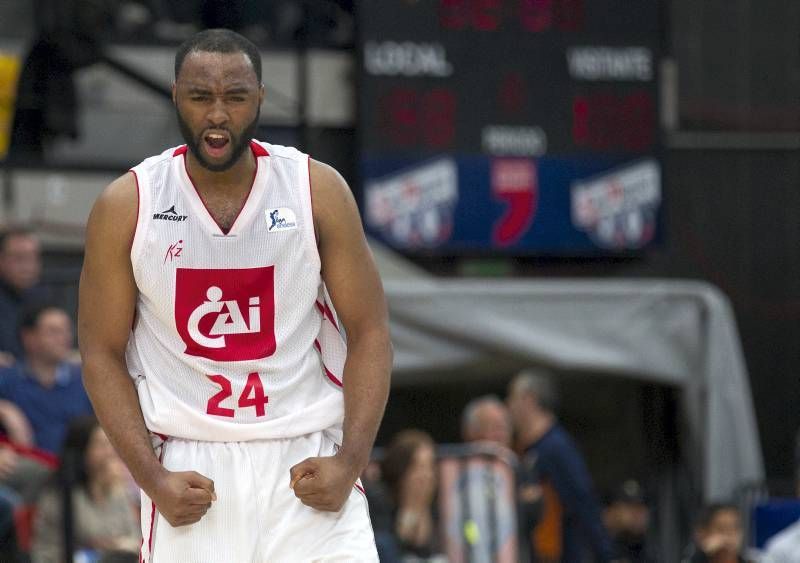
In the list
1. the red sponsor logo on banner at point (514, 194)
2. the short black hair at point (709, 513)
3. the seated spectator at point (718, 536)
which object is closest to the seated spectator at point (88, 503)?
the seated spectator at point (718, 536)

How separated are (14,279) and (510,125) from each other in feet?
17.2

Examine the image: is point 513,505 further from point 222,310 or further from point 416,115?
point 222,310

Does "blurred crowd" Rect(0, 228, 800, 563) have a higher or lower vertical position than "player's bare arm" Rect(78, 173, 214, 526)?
lower

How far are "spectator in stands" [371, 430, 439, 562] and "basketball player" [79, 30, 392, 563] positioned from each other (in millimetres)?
4462

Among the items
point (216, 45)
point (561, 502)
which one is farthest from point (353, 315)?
point (561, 502)

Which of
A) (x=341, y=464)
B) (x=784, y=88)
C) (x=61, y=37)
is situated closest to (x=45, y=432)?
(x=61, y=37)

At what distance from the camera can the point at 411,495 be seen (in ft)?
27.2

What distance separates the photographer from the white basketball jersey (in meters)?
3.63

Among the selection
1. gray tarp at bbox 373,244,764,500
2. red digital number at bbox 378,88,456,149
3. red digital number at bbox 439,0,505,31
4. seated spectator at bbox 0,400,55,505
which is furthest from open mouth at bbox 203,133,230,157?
red digital number at bbox 439,0,505,31

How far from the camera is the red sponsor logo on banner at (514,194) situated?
1270cm

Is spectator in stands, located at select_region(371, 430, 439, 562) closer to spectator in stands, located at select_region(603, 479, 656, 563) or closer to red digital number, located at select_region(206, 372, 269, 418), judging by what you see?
spectator in stands, located at select_region(603, 479, 656, 563)

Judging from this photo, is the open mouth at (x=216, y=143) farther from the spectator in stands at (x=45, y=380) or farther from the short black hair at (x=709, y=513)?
the short black hair at (x=709, y=513)

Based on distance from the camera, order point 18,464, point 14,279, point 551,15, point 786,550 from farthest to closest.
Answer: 1. point 551,15
2. point 14,279
3. point 786,550
4. point 18,464

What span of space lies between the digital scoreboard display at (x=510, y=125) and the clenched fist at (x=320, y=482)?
8.88 m
